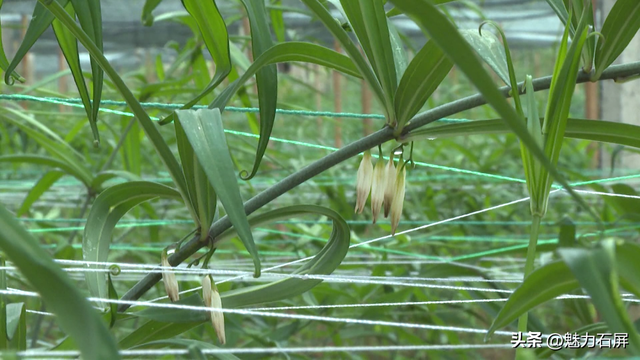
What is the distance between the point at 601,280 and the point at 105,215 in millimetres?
313

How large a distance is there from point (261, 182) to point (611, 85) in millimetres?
713

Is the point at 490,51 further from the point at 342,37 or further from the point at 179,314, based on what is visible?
the point at 179,314

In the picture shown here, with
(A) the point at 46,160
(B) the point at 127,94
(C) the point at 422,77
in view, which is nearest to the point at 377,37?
(C) the point at 422,77

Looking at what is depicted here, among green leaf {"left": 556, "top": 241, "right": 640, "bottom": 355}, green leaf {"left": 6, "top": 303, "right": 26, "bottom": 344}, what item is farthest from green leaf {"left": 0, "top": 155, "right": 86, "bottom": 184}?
green leaf {"left": 556, "top": 241, "right": 640, "bottom": 355}

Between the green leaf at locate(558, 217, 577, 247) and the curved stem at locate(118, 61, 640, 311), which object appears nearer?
the curved stem at locate(118, 61, 640, 311)

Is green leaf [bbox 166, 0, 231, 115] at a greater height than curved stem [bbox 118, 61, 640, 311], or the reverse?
green leaf [bbox 166, 0, 231, 115]

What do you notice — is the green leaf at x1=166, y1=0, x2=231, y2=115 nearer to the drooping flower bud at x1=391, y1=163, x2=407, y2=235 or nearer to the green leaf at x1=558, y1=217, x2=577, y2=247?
the drooping flower bud at x1=391, y1=163, x2=407, y2=235

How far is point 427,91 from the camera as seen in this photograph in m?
0.36

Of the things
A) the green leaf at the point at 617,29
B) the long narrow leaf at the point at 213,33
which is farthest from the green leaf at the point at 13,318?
the green leaf at the point at 617,29

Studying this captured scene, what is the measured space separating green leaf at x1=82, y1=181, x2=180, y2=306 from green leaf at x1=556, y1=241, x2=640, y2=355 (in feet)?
0.84

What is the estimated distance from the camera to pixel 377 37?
0.36 m

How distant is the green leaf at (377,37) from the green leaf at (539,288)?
0.13m

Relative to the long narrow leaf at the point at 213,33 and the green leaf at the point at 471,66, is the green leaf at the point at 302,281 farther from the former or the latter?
the green leaf at the point at 471,66

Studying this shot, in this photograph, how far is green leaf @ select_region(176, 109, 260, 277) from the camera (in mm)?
296
